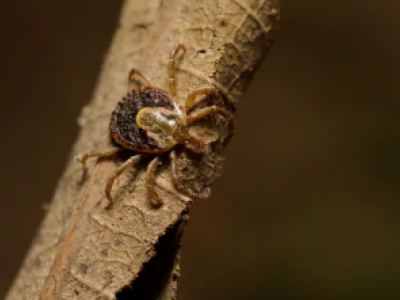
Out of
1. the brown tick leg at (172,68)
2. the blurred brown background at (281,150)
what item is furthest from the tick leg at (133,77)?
the blurred brown background at (281,150)

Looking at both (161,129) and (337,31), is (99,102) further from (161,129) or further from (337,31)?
(337,31)

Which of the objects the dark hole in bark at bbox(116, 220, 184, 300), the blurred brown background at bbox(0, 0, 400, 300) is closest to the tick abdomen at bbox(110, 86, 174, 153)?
the dark hole in bark at bbox(116, 220, 184, 300)

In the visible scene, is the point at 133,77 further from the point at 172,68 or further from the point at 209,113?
the point at 209,113

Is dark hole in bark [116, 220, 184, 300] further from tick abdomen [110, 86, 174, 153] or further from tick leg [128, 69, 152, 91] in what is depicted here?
tick leg [128, 69, 152, 91]

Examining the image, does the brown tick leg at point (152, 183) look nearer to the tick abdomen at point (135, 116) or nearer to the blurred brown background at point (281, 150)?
the tick abdomen at point (135, 116)

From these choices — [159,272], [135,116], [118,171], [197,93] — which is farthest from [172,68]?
[159,272]

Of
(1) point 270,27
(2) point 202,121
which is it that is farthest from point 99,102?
(1) point 270,27
